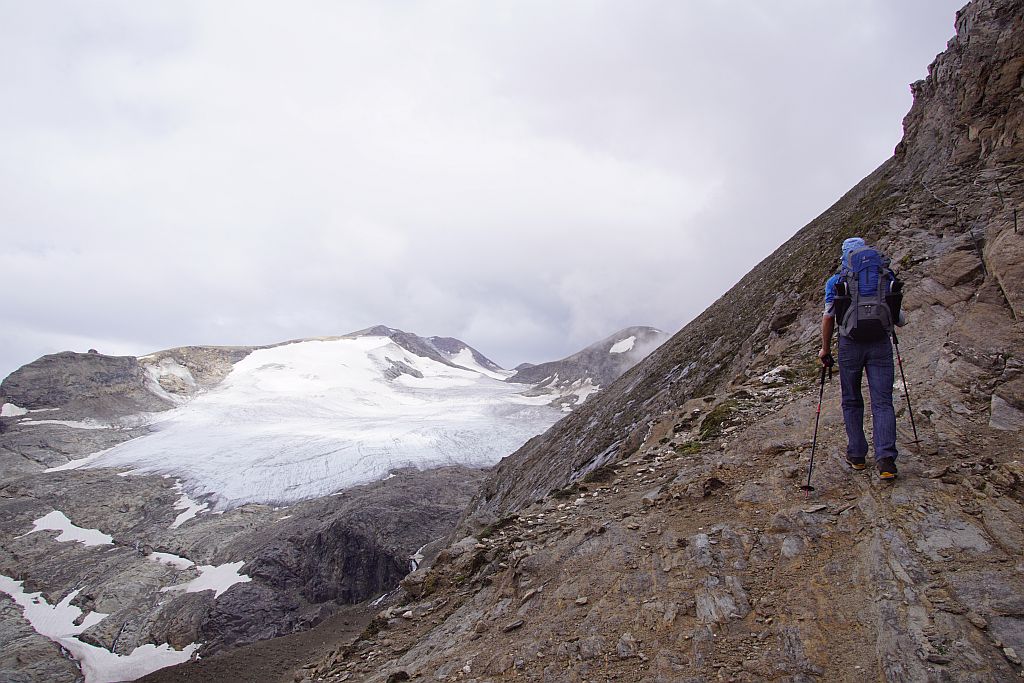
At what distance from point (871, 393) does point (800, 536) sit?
187 centimetres

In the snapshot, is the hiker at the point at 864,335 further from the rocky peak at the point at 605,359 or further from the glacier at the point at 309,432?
the rocky peak at the point at 605,359

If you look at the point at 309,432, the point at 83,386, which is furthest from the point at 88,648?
the point at 83,386

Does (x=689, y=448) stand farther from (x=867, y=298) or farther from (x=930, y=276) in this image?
(x=930, y=276)

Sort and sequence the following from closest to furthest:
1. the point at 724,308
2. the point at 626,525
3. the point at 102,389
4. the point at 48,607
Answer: the point at 626,525, the point at 724,308, the point at 48,607, the point at 102,389

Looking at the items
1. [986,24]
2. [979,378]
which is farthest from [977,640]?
[986,24]

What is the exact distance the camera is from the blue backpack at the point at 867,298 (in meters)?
5.64

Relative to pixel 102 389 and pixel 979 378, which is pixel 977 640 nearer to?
pixel 979 378

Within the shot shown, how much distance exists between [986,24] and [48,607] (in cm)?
5861

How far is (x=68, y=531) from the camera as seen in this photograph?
4906 cm

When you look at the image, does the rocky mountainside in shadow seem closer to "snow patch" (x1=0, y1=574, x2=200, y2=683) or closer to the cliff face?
the cliff face

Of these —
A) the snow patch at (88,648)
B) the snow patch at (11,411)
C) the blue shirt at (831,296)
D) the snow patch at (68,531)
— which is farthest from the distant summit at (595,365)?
the blue shirt at (831,296)

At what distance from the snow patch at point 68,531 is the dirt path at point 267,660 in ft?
85.4

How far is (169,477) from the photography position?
185 ft

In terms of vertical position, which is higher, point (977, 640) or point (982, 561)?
point (982, 561)
